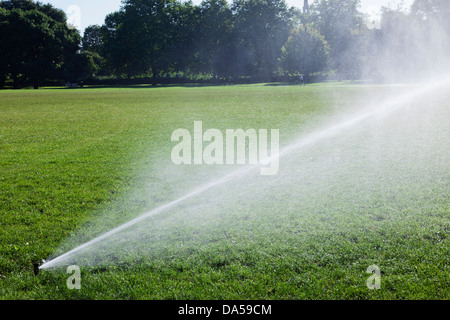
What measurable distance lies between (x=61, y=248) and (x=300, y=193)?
3.22 m

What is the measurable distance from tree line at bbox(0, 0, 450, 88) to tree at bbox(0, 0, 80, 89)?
17 centimetres

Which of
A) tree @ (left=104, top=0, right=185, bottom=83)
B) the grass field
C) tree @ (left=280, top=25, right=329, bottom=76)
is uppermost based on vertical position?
tree @ (left=104, top=0, right=185, bottom=83)

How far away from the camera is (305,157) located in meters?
7.36

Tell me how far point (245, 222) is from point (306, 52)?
51.4 meters

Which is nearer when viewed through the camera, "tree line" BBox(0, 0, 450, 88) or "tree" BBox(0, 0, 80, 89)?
"tree line" BBox(0, 0, 450, 88)

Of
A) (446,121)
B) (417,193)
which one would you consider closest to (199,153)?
(417,193)

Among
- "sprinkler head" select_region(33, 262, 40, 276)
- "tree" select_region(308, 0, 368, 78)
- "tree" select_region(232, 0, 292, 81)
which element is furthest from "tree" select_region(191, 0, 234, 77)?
"sprinkler head" select_region(33, 262, 40, 276)

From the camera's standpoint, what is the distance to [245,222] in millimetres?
4219

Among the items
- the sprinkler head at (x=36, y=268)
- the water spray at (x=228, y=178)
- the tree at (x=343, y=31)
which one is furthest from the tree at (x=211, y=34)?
the sprinkler head at (x=36, y=268)

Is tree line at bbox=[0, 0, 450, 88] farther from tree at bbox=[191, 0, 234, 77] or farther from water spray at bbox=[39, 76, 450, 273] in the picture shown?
water spray at bbox=[39, 76, 450, 273]

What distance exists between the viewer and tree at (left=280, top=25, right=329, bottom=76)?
51156 millimetres

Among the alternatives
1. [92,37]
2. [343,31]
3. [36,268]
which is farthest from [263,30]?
[36,268]

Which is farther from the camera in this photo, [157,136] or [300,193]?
[157,136]
